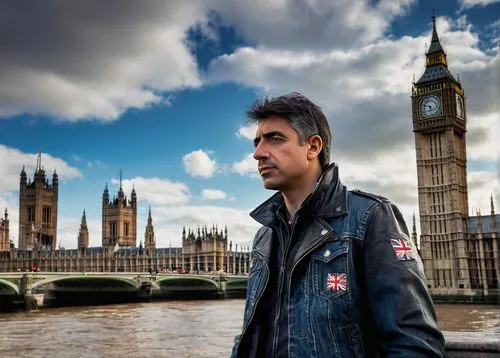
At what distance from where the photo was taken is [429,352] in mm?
1406

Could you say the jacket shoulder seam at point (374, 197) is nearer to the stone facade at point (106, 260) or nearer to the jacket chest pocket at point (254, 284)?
the jacket chest pocket at point (254, 284)

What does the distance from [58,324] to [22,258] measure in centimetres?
5987

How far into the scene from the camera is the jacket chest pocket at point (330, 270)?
5.07 feet

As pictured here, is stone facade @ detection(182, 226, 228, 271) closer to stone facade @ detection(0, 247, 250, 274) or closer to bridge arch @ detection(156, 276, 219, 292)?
stone facade @ detection(0, 247, 250, 274)

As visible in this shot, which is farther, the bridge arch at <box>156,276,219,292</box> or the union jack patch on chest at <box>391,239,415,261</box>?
the bridge arch at <box>156,276,219,292</box>

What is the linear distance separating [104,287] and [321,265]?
144 feet

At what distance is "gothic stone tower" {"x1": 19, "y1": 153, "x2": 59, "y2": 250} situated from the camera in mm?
87438

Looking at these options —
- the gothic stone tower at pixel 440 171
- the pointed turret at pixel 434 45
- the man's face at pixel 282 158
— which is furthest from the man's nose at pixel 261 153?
the pointed turret at pixel 434 45

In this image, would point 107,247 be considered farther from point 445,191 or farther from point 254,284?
point 254,284

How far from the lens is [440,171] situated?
1752 inches

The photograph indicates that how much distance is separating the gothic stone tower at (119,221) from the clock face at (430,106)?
5511 cm

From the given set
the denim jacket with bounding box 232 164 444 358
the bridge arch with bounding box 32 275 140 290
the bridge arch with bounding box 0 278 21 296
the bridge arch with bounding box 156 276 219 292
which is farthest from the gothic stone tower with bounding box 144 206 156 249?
the denim jacket with bounding box 232 164 444 358

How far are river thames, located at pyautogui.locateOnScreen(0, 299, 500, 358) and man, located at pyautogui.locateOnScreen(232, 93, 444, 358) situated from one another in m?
13.5

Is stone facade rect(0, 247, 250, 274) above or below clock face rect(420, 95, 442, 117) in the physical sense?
below
